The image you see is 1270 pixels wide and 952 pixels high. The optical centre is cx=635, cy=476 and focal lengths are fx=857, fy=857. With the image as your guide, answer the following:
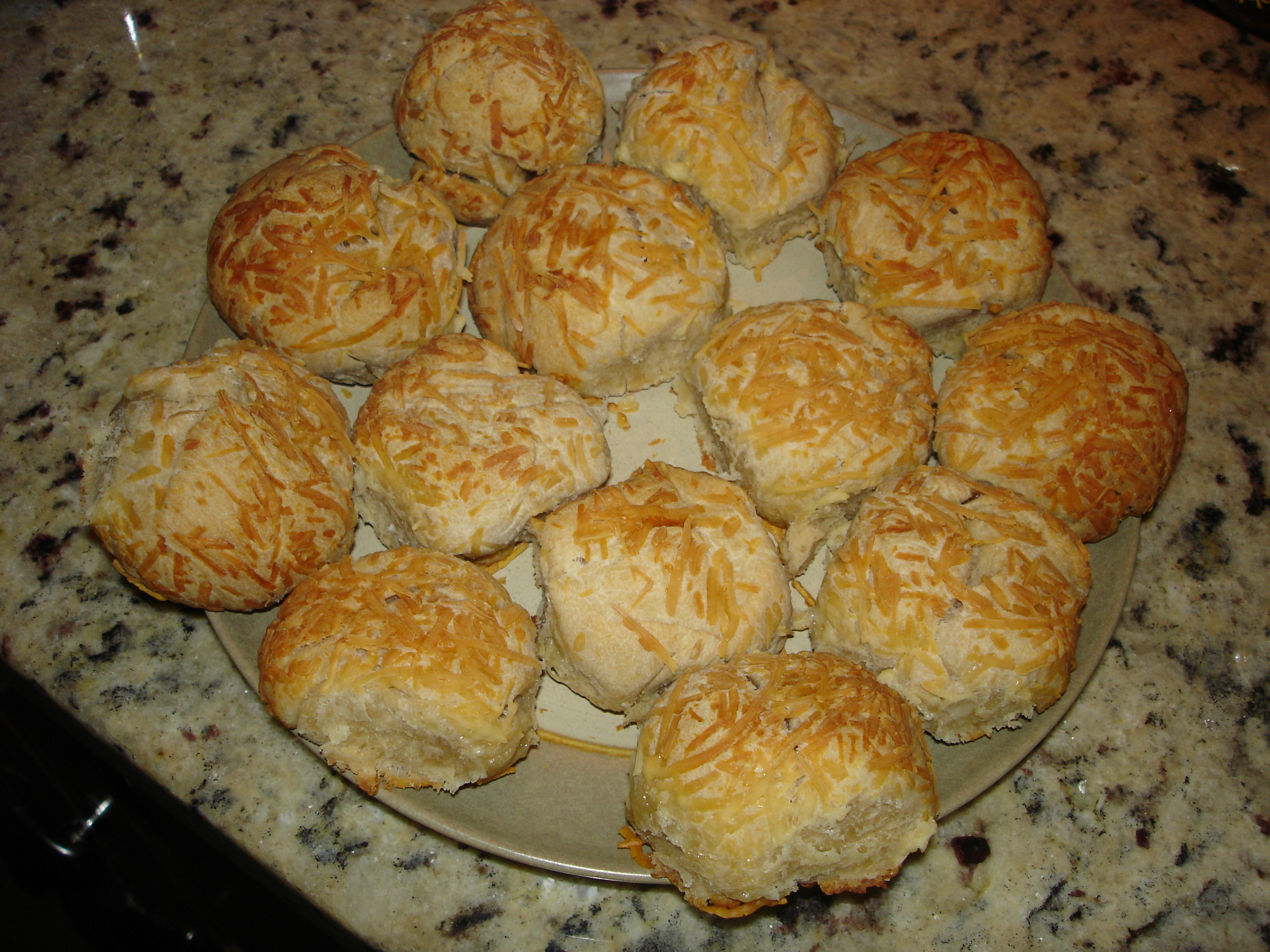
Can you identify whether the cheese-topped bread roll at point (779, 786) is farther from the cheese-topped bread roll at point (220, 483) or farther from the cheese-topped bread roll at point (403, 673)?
the cheese-topped bread roll at point (220, 483)

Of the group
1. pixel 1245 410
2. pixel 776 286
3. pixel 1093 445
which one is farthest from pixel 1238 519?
pixel 776 286

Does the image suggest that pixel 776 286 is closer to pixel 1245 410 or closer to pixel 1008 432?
pixel 1008 432

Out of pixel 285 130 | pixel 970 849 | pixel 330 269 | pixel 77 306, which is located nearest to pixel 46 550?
pixel 77 306

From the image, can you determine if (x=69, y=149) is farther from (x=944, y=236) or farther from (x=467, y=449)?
(x=944, y=236)

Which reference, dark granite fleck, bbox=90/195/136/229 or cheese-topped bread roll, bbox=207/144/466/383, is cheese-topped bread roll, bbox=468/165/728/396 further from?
dark granite fleck, bbox=90/195/136/229

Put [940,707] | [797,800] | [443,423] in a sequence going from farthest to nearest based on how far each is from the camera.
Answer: [443,423]
[940,707]
[797,800]

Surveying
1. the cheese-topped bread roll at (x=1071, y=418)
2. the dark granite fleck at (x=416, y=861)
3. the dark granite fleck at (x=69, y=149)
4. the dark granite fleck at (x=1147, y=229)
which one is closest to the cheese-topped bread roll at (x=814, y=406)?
the cheese-topped bread roll at (x=1071, y=418)
